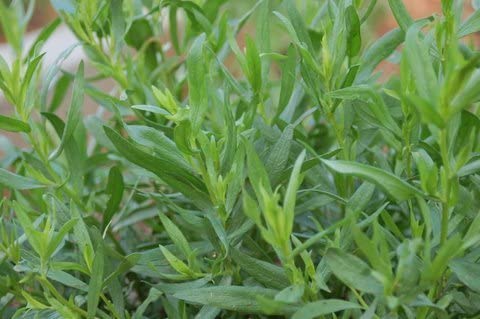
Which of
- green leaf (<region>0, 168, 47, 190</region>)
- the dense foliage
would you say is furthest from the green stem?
green leaf (<region>0, 168, 47, 190</region>)

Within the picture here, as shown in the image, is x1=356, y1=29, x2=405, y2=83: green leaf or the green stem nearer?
the green stem

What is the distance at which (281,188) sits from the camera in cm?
61

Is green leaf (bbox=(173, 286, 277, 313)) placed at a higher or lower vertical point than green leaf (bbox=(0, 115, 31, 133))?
lower

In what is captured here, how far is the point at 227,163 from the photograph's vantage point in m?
0.56

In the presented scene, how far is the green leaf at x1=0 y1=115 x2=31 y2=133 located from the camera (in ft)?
2.06

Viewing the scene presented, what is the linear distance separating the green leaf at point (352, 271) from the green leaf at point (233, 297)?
73mm

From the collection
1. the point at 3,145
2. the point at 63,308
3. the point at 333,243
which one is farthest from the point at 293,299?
the point at 3,145

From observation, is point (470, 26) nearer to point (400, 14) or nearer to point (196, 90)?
point (400, 14)

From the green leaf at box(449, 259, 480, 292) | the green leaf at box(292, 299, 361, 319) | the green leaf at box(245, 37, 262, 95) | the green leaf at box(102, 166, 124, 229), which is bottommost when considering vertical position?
the green leaf at box(449, 259, 480, 292)

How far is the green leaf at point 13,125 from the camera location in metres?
0.63

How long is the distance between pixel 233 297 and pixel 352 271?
97 mm

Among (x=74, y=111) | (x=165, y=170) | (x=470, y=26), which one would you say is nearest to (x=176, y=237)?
(x=165, y=170)

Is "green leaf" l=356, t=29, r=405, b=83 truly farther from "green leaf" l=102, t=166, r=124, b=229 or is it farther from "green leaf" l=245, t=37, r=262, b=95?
"green leaf" l=102, t=166, r=124, b=229

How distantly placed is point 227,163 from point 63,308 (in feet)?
0.52
